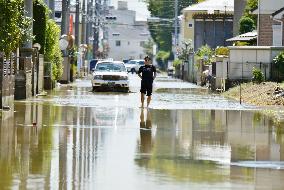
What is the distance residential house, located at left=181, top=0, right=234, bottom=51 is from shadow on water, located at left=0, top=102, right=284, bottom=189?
59.7m

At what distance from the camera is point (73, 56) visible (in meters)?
62.9

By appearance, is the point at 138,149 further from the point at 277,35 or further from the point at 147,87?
the point at 277,35

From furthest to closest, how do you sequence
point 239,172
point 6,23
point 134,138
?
1. point 6,23
2. point 134,138
3. point 239,172

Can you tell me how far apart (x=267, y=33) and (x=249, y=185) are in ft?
134

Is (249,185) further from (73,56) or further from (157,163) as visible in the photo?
(73,56)

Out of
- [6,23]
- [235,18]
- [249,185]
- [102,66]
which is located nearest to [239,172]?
[249,185]

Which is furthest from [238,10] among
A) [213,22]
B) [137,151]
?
[137,151]

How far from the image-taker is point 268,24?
5294cm

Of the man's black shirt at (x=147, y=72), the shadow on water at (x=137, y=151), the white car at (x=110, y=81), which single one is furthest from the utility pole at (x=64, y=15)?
the shadow on water at (x=137, y=151)

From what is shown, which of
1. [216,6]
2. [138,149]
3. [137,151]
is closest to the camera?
[137,151]

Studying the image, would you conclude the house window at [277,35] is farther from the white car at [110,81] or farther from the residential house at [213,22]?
the residential house at [213,22]

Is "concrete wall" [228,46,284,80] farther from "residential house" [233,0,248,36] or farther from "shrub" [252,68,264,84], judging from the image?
"residential house" [233,0,248,36]

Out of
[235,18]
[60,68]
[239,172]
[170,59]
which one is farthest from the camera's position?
[170,59]

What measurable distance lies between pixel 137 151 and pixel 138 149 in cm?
34
